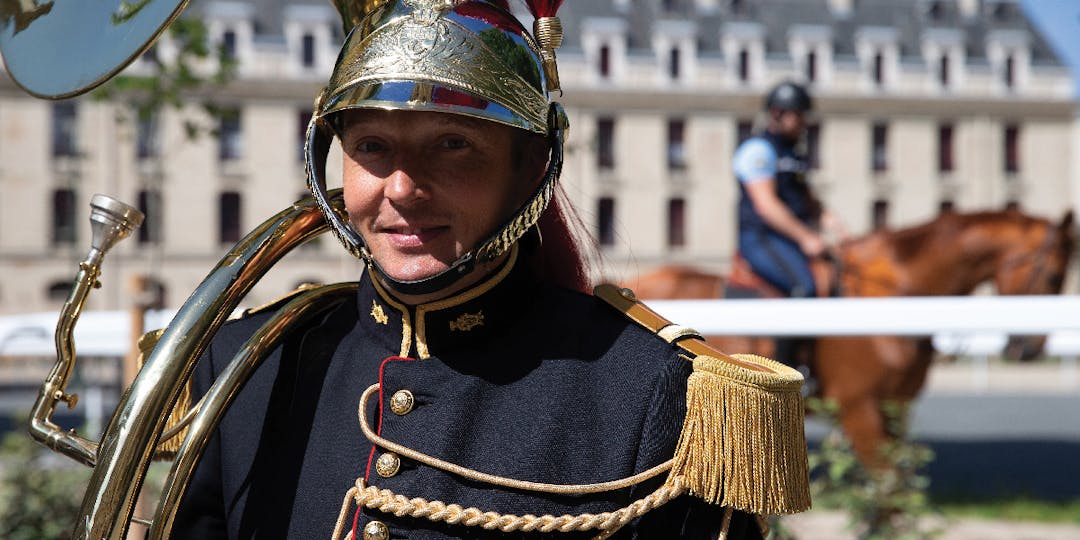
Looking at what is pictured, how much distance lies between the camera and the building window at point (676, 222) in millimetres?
37281

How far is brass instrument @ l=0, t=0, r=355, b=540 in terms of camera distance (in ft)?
5.69

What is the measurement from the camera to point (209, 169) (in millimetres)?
35188

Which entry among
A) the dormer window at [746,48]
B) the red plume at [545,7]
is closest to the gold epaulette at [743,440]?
the red plume at [545,7]

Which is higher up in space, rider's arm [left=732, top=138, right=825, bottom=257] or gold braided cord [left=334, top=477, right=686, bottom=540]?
rider's arm [left=732, top=138, right=825, bottom=257]

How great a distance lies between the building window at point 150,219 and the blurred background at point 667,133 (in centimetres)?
9

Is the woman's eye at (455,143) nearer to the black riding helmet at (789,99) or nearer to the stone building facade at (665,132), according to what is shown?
the black riding helmet at (789,99)

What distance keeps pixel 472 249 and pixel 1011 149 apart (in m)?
41.2

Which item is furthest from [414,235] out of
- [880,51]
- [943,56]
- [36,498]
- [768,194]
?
[943,56]

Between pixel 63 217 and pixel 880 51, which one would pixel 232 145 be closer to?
pixel 63 217

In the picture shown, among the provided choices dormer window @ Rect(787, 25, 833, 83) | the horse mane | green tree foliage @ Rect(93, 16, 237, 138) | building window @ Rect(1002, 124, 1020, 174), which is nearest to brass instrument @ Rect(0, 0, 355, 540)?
the horse mane

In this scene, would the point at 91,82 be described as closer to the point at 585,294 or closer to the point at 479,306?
the point at 479,306

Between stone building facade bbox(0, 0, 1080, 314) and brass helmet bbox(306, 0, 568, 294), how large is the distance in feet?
98.6

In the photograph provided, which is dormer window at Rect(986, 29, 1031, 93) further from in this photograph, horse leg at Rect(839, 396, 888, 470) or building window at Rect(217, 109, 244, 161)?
horse leg at Rect(839, 396, 888, 470)

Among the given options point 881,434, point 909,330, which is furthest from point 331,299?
point 881,434
